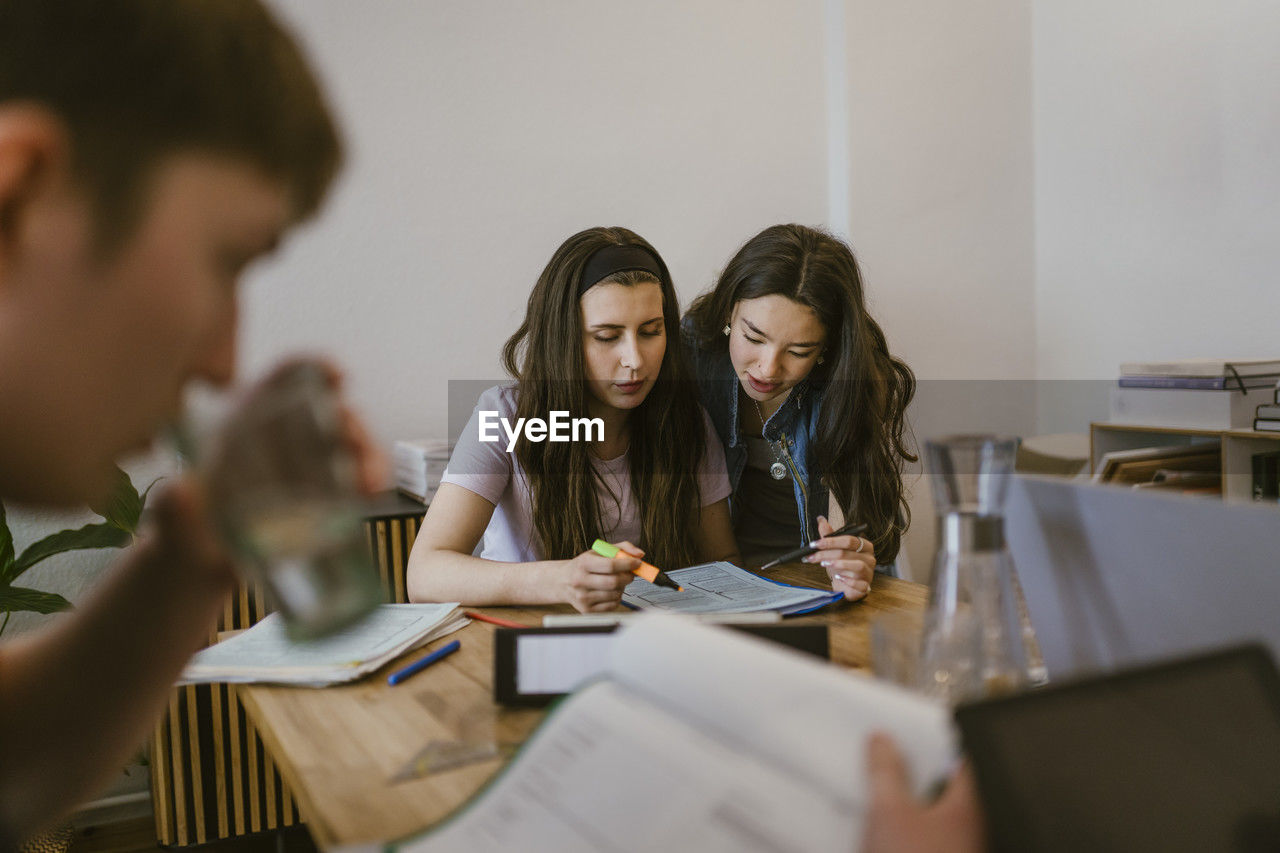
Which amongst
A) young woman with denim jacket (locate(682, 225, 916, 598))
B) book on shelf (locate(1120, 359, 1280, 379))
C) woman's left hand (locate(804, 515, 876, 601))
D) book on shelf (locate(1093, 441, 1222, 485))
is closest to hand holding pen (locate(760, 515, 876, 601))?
woman's left hand (locate(804, 515, 876, 601))

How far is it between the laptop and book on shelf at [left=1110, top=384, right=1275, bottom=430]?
163 cm

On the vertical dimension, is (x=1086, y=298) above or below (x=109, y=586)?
above

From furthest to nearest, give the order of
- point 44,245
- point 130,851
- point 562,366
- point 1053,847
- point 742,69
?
point 742,69, point 130,851, point 562,366, point 1053,847, point 44,245

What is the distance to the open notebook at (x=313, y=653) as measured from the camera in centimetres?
98

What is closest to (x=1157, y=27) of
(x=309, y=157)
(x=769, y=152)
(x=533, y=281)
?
(x=769, y=152)

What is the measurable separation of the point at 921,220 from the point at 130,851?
280 centimetres

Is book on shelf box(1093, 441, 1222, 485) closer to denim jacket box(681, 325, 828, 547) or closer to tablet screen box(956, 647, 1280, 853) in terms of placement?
denim jacket box(681, 325, 828, 547)

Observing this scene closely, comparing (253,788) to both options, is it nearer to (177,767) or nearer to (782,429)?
(177,767)

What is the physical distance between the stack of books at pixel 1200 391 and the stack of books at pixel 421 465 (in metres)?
1.77

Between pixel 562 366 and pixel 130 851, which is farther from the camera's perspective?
pixel 130 851

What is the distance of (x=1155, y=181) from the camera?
272 cm

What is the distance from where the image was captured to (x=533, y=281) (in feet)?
8.49

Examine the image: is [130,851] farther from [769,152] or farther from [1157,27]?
[1157,27]

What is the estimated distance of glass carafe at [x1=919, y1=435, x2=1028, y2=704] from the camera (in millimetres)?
744
